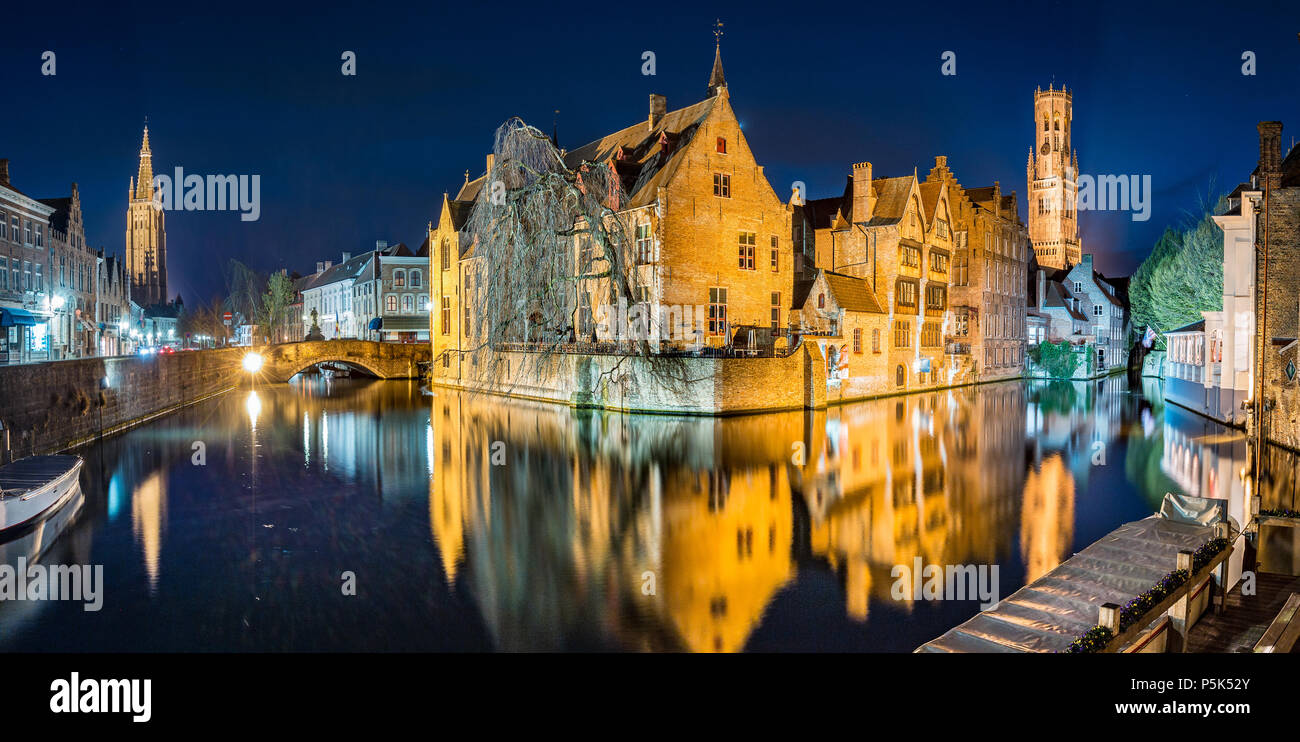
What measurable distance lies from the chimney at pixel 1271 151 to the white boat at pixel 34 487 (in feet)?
108

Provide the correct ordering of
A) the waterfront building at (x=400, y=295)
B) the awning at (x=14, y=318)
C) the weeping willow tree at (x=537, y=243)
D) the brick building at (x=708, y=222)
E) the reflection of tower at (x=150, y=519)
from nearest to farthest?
the reflection of tower at (x=150, y=519) → the weeping willow tree at (x=537, y=243) → the awning at (x=14, y=318) → the brick building at (x=708, y=222) → the waterfront building at (x=400, y=295)

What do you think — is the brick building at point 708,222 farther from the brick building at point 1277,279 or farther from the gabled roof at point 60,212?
the gabled roof at point 60,212

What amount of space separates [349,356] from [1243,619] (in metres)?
57.4

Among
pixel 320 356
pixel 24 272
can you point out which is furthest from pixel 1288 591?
pixel 320 356

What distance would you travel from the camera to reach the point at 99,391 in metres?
26.5

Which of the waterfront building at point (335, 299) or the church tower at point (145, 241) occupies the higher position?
the church tower at point (145, 241)

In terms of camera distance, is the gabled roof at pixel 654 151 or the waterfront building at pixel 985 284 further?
the waterfront building at pixel 985 284

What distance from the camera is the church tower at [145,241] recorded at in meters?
118

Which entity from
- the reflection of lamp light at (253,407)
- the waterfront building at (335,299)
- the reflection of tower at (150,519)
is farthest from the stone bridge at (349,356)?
the reflection of tower at (150,519)

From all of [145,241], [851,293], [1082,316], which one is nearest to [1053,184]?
[1082,316]

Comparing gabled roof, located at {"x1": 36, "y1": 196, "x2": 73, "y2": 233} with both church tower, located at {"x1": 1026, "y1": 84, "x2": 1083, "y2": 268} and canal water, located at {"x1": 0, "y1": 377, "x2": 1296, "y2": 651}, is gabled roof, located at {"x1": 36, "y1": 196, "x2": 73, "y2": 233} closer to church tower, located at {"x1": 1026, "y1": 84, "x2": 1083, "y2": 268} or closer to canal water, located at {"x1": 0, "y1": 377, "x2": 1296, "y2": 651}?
canal water, located at {"x1": 0, "y1": 377, "x2": 1296, "y2": 651}

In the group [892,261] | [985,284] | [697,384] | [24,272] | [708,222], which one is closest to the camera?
[697,384]

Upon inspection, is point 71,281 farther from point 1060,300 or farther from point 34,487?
point 1060,300
